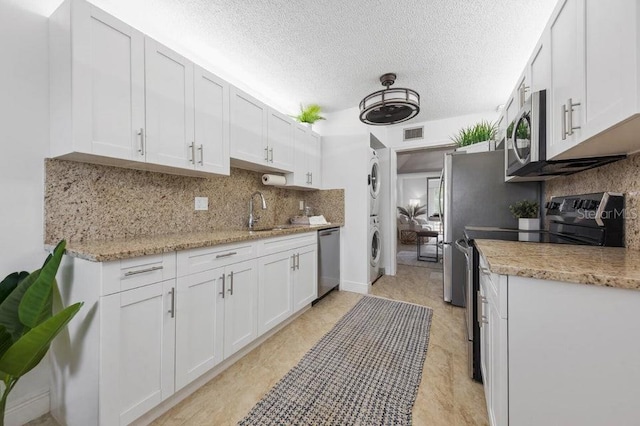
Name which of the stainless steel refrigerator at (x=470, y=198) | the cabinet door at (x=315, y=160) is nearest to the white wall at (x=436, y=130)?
the stainless steel refrigerator at (x=470, y=198)

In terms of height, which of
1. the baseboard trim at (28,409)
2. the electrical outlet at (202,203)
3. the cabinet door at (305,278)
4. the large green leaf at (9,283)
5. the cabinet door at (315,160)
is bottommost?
the baseboard trim at (28,409)

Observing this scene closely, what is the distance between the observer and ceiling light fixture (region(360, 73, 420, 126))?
2166 mm

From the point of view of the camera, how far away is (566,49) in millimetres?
1187

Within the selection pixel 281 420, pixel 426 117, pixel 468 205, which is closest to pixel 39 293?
pixel 281 420

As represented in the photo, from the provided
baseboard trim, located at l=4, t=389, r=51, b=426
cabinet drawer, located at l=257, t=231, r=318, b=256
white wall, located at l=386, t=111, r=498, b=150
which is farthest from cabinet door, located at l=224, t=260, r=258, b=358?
white wall, located at l=386, t=111, r=498, b=150

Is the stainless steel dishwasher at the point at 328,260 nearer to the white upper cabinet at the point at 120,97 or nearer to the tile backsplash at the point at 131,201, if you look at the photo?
the tile backsplash at the point at 131,201

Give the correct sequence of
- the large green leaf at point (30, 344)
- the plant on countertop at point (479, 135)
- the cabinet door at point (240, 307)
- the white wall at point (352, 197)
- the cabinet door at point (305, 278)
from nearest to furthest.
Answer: the large green leaf at point (30, 344) < the cabinet door at point (240, 307) < the cabinet door at point (305, 278) < the plant on countertop at point (479, 135) < the white wall at point (352, 197)

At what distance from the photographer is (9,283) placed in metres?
1.20

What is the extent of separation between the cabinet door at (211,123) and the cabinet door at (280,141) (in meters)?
0.56

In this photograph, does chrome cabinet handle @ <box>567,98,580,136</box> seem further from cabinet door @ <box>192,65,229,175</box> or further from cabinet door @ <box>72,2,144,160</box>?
cabinet door @ <box>72,2,144,160</box>

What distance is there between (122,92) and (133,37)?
35 centimetres

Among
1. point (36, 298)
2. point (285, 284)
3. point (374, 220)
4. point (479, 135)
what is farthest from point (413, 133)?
point (36, 298)

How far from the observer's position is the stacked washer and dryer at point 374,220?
3470 mm

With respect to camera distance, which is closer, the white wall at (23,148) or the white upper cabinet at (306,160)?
the white wall at (23,148)
